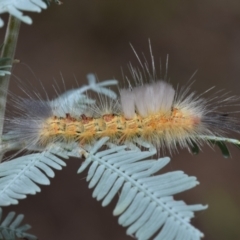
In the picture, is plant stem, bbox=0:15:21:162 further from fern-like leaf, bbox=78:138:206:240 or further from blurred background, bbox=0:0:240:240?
blurred background, bbox=0:0:240:240

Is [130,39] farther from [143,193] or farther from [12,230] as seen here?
[143,193]

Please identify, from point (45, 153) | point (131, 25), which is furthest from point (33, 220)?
point (45, 153)

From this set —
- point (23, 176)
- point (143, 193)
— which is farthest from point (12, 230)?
point (143, 193)

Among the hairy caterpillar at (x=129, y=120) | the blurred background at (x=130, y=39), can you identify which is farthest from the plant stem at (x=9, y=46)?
the blurred background at (x=130, y=39)

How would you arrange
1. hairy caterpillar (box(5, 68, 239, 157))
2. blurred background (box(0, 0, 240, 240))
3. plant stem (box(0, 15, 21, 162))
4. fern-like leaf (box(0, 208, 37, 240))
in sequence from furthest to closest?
blurred background (box(0, 0, 240, 240)), hairy caterpillar (box(5, 68, 239, 157)), plant stem (box(0, 15, 21, 162)), fern-like leaf (box(0, 208, 37, 240))

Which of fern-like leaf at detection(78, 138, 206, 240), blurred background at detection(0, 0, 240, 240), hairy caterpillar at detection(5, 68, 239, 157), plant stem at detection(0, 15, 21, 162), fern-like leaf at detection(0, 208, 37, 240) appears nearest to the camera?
fern-like leaf at detection(78, 138, 206, 240)

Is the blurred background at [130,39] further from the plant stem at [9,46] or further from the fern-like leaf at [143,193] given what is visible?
the fern-like leaf at [143,193]

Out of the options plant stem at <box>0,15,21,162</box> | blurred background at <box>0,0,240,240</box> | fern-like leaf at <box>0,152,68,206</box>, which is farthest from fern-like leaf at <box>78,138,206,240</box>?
blurred background at <box>0,0,240,240</box>
